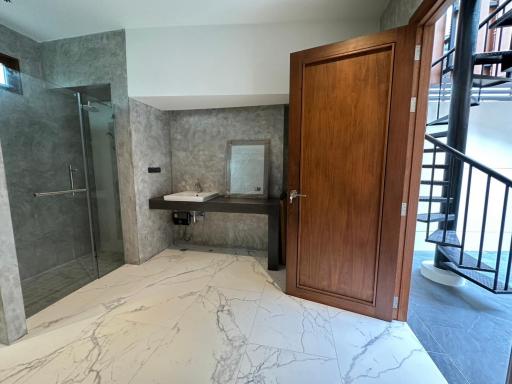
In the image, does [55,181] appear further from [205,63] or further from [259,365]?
[259,365]

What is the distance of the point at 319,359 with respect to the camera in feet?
4.71

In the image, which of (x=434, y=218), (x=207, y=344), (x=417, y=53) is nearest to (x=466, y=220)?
(x=434, y=218)

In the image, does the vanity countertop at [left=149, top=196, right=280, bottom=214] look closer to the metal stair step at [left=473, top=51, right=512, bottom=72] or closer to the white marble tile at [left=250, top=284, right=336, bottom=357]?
the white marble tile at [left=250, top=284, right=336, bottom=357]

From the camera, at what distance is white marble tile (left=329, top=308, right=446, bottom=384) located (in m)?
1.32

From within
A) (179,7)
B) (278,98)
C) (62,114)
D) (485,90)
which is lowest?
(62,114)

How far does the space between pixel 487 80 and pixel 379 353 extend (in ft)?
10.0

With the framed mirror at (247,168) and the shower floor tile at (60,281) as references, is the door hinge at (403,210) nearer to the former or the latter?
the framed mirror at (247,168)

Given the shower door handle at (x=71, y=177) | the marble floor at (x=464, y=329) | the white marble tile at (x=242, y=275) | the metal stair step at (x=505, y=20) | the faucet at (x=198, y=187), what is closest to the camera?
the marble floor at (x=464, y=329)

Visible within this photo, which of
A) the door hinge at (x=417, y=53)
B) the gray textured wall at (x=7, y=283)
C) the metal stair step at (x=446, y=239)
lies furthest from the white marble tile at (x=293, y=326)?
the door hinge at (x=417, y=53)

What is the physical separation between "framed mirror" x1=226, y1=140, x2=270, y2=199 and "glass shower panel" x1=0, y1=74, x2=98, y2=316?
1.75 metres

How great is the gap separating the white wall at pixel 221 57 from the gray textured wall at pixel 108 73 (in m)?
0.15

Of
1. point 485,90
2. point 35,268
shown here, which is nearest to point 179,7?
point 35,268

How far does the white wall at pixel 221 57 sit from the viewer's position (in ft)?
7.26

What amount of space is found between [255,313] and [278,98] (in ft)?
7.14
